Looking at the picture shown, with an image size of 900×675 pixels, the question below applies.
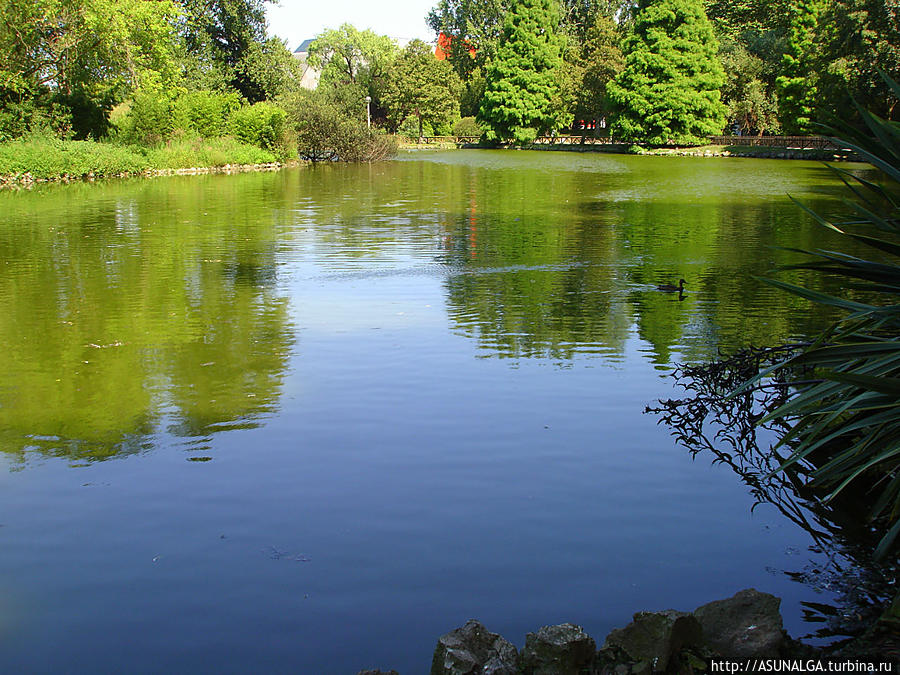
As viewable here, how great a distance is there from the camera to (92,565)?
195 inches

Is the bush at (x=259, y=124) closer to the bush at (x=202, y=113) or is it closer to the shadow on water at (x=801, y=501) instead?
the bush at (x=202, y=113)

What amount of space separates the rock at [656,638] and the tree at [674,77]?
6591cm

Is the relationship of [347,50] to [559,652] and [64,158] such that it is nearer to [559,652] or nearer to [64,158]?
[64,158]

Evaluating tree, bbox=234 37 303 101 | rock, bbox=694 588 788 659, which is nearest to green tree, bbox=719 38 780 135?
tree, bbox=234 37 303 101

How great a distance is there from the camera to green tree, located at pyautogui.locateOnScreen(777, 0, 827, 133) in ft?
190

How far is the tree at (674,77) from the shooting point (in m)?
65.1

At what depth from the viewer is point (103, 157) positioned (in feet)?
129

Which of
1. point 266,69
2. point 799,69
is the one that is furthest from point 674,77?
point 266,69

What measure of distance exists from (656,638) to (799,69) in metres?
63.0

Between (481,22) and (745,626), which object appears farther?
(481,22)

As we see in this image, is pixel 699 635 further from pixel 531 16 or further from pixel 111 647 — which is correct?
pixel 531 16

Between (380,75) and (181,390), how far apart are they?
82270mm

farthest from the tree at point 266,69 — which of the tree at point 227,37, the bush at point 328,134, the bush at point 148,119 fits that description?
the bush at point 148,119

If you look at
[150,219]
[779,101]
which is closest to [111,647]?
[150,219]
